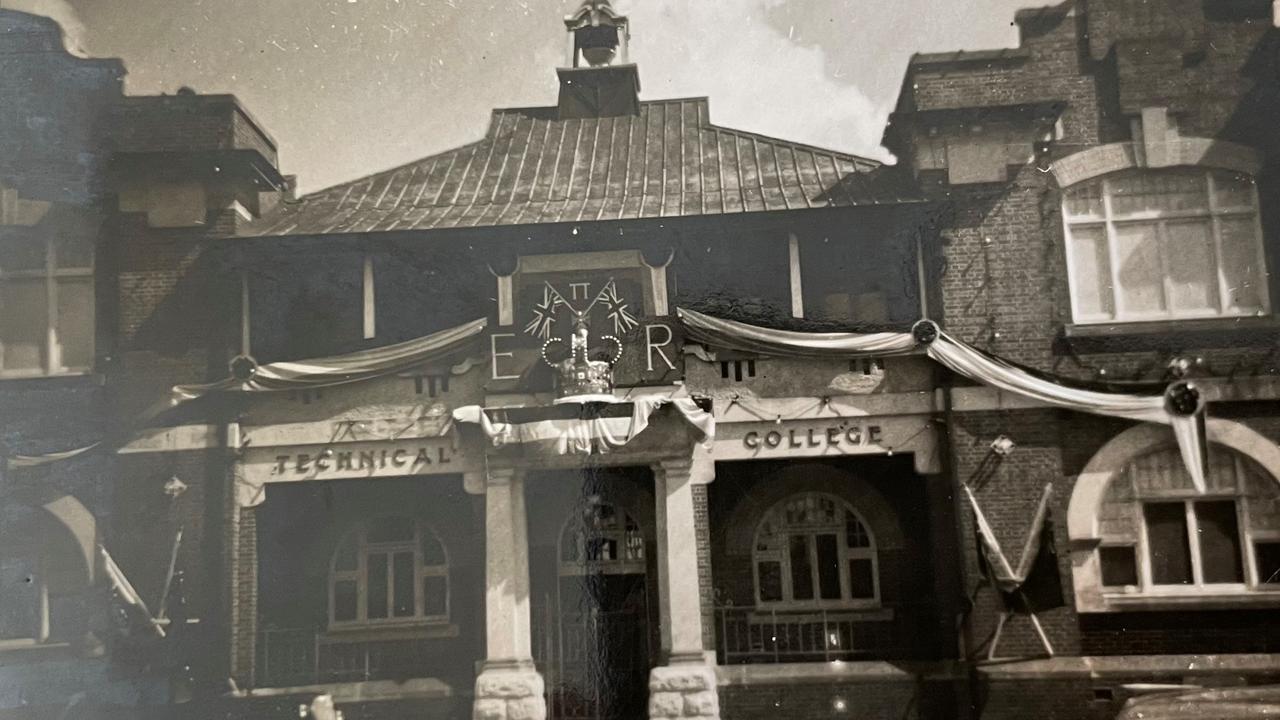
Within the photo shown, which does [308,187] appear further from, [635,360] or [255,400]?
[635,360]

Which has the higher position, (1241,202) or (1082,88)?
(1082,88)

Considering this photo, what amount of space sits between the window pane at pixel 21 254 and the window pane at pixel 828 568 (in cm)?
642

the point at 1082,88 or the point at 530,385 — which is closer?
the point at 530,385

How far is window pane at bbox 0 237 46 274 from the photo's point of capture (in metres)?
7.64

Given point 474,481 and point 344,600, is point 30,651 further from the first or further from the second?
point 474,481

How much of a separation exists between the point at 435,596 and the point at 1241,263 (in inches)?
259

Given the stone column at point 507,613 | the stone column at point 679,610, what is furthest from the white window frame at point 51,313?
the stone column at point 679,610

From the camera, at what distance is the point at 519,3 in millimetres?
7723

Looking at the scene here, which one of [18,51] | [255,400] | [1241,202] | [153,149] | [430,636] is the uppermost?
[18,51]

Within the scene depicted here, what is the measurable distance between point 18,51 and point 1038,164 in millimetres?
7713

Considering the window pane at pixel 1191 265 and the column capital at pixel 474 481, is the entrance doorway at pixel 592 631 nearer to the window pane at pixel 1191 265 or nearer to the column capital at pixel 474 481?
the column capital at pixel 474 481

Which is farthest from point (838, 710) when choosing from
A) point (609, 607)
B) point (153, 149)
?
point (153, 149)

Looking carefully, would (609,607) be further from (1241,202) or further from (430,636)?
(1241,202)

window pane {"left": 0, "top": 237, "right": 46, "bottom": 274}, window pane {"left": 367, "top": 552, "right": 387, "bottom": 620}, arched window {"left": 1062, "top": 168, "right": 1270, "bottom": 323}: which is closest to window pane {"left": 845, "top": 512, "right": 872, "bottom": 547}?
arched window {"left": 1062, "top": 168, "right": 1270, "bottom": 323}
